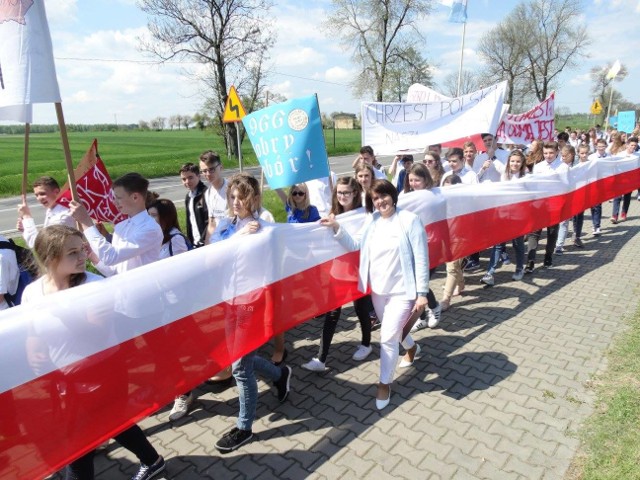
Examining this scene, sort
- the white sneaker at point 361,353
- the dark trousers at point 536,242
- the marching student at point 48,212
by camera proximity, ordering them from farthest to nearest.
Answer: the dark trousers at point 536,242 → the white sneaker at point 361,353 → the marching student at point 48,212

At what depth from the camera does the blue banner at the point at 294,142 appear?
3.71m

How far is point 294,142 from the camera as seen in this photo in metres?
3.72

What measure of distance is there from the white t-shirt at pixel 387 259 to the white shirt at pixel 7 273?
8.94 ft

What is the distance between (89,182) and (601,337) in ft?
18.8

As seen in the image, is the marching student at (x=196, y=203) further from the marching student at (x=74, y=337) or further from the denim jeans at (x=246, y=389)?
the marching student at (x=74, y=337)

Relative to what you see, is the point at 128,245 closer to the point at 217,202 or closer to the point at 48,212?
the point at 48,212

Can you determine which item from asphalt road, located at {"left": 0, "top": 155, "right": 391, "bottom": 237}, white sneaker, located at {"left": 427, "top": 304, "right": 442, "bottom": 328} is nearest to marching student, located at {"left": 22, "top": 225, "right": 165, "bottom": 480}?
white sneaker, located at {"left": 427, "top": 304, "right": 442, "bottom": 328}

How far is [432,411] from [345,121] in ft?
226

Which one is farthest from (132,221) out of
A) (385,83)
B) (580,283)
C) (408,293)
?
(385,83)

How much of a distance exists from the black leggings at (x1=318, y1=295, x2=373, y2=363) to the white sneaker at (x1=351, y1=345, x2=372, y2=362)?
0.05m

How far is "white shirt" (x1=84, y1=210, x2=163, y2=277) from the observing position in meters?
3.01

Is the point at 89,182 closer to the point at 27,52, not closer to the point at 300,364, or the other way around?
the point at 27,52

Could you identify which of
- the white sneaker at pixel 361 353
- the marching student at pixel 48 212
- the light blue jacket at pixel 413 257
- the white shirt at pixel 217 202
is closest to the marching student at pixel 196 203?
the white shirt at pixel 217 202

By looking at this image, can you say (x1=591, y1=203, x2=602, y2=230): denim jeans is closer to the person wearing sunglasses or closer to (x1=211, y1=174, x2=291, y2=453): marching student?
the person wearing sunglasses
